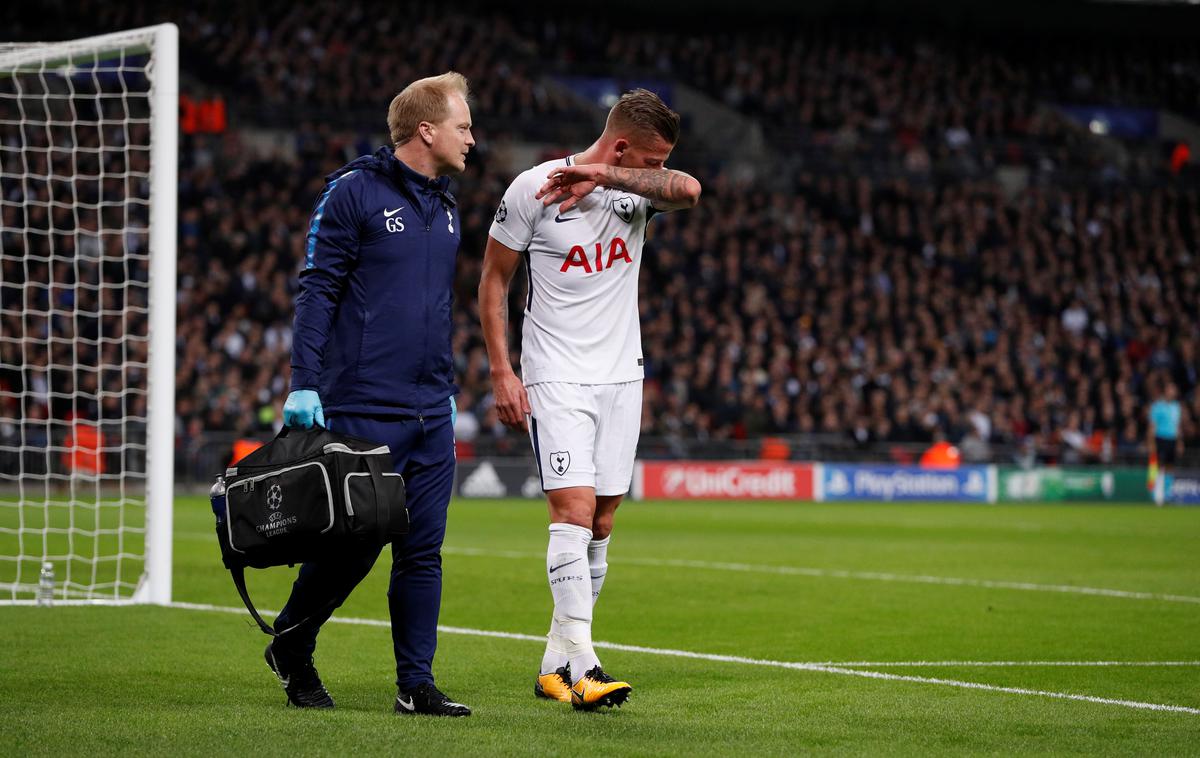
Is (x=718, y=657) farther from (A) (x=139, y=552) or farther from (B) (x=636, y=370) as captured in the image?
(A) (x=139, y=552)

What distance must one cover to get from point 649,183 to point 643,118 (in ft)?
0.85

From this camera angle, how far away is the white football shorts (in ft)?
19.3

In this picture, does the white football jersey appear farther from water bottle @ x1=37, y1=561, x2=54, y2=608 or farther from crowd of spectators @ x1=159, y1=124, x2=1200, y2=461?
crowd of spectators @ x1=159, y1=124, x2=1200, y2=461

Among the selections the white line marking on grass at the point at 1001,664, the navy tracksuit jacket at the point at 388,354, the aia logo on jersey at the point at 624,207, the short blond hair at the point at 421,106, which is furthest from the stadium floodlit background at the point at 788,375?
the short blond hair at the point at 421,106

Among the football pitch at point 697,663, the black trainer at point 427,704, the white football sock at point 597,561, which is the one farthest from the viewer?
the white football sock at point 597,561

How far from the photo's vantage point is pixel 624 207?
6.07m

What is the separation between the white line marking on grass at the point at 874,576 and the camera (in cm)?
1105

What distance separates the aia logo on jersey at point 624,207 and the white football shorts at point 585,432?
651mm

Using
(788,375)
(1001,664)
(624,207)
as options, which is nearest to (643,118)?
(624,207)

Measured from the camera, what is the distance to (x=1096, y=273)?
1417 inches

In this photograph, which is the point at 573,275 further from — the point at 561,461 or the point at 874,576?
the point at 874,576

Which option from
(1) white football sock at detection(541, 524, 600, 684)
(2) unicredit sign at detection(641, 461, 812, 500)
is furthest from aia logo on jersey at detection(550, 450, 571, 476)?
(2) unicredit sign at detection(641, 461, 812, 500)

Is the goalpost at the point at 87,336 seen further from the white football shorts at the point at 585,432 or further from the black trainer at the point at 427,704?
the black trainer at the point at 427,704

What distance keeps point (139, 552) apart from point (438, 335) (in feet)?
29.2
